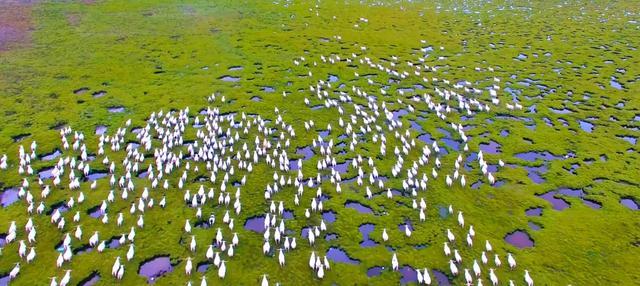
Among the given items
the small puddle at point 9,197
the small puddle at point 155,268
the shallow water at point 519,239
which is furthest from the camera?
the small puddle at point 9,197

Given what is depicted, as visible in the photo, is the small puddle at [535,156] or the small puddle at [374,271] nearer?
the small puddle at [374,271]

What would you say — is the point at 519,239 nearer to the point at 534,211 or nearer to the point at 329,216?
the point at 534,211

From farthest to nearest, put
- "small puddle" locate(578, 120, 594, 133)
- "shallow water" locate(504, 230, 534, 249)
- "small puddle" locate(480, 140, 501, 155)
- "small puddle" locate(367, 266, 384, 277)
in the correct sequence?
1. "small puddle" locate(578, 120, 594, 133)
2. "small puddle" locate(480, 140, 501, 155)
3. "shallow water" locate(504, 230, 534, 249)
4. "small puddle" locate(367, 266, 384, 277)

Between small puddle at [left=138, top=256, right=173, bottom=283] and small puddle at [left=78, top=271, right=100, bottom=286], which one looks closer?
small puddle at [left=78, top=271, right=100, bottom=286]

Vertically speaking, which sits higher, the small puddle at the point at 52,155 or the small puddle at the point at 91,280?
the small puddle at the point at 52,155

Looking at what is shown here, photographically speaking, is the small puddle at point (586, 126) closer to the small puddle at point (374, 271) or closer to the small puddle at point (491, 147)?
the small puddle at point (491, 147)

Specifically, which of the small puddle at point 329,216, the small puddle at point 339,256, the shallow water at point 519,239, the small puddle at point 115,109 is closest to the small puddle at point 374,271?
the small puddle at point 339,256

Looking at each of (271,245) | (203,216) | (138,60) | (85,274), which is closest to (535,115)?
(271,245)

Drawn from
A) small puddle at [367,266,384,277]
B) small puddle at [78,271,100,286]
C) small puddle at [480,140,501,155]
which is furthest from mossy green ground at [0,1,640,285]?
small puddle at [480,140,501,155]

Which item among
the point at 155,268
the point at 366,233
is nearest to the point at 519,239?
the point at 366,233

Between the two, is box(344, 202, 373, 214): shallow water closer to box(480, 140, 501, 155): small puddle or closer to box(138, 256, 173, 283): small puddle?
box(138, 256, 173, 283): small puddle
